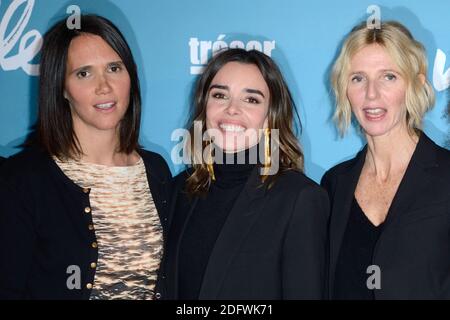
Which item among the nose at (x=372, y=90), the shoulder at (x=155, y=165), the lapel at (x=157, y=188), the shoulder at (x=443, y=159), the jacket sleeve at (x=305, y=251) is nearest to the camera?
the jacket sleeve at (x=305, y=251)

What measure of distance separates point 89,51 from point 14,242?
26.9 inches

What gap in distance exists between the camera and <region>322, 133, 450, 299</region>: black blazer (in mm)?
1879

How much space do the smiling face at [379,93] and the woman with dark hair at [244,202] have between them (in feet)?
0.84

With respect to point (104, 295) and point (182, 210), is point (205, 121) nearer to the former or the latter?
point (182, 210)

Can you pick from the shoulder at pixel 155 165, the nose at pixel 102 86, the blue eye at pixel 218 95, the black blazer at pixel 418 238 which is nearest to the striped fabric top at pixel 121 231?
the shoulder at pixel 155 165

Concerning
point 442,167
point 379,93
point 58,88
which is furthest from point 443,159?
point 58,88

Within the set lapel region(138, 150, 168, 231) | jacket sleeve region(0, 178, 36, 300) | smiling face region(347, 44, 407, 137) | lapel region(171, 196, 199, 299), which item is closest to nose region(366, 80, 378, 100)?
smiling face region(347, 44, 407, 137)

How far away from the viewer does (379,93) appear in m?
2.07

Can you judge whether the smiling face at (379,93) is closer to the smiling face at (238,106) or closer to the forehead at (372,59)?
the forehead at (372,59)

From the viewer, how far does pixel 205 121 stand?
7.36 ft

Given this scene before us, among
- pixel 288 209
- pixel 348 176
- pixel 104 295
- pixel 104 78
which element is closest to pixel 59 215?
pixel 104 295

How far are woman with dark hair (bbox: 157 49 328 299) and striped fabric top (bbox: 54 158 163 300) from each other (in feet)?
0.23

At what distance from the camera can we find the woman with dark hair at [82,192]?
1.95m

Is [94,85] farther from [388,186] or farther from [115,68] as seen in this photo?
[388,186]
